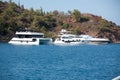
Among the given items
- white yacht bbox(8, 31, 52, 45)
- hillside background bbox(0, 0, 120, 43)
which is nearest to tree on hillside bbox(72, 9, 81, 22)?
hillside background bbox(0, 0, 120, 43)

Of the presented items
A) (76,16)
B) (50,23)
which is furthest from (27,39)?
(76,16)

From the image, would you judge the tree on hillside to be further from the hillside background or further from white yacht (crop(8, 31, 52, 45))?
white yacht (crop(8, 31, 52, 45))

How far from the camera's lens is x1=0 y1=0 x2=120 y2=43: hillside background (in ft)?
405

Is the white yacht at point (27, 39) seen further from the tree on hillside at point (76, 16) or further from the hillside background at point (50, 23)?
the tree on hillside at point (76, 16)

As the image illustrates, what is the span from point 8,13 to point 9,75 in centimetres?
10134

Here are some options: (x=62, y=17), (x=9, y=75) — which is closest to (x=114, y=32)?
(x=62, y=17)

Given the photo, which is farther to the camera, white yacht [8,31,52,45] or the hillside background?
the hillside background

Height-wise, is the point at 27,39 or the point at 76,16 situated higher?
the point at 76,16

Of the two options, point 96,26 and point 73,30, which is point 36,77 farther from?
point 96,26

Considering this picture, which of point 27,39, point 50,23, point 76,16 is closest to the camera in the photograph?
point 27,39

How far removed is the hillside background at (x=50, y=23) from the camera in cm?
12350

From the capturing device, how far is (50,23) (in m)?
138

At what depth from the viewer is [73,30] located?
5369 inches

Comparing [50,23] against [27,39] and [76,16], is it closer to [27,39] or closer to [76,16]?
[76,16]
